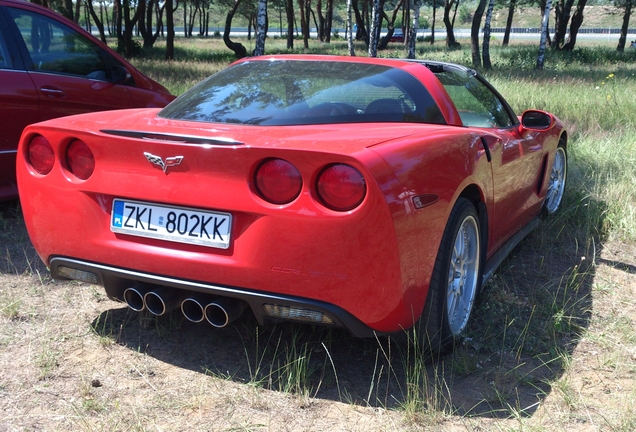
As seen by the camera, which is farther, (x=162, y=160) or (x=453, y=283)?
(x=453, y=283)

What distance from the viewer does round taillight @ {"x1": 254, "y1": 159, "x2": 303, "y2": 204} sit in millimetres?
2562

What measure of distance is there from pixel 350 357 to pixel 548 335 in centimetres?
104

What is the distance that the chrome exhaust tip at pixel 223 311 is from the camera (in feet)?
9.05

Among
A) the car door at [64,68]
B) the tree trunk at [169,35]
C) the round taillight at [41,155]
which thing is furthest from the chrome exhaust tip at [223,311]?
the tree trunk at [169,35]

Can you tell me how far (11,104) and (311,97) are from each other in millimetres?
2759

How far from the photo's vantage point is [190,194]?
105 inches

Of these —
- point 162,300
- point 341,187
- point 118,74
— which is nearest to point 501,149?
point 341,187

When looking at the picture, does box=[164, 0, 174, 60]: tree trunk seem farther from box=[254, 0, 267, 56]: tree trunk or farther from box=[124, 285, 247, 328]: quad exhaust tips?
box=[124, 285, 247, 328]: quad exhaust tips

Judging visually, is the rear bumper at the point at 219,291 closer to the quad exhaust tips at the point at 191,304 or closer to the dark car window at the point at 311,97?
the quad exhaust tips at the point at 191,304

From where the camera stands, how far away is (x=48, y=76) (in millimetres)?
5309

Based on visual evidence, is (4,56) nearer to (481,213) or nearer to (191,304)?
(191,304)

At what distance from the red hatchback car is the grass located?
1039 mm

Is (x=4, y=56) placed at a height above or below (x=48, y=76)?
above

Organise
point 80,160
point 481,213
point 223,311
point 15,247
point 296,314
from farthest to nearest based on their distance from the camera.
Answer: point 15,247 → point 481,213 → point 80,160 → point 223,311 → point 296,314
